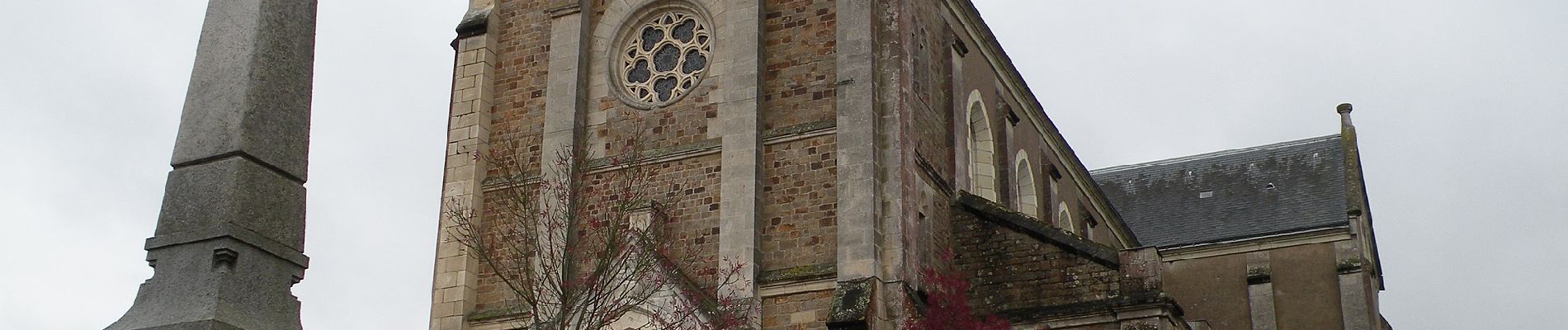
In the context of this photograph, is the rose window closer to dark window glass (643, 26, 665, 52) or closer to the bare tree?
dark window glass (643, 26, 665, 52)

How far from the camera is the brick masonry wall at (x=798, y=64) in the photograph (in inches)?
747

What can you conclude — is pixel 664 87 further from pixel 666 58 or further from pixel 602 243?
pixel 602 243

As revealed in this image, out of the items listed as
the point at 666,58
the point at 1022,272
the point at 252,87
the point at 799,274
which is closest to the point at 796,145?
the point at 799,274

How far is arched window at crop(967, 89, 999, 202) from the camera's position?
23.4 meters

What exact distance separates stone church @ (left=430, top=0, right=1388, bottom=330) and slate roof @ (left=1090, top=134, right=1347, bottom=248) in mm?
10084

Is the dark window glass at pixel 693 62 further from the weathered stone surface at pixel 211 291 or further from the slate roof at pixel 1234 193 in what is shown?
the slate roof at pixel 1234 193

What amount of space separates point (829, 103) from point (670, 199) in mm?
2055

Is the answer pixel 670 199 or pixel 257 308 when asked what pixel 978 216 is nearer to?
pixel 670 199

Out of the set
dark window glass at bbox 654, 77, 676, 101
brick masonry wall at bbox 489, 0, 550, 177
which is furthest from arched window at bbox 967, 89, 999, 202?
brick masonry wall at bbox 489, 0, 550, 177

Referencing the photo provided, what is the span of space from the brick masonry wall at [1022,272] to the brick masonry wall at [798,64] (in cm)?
260

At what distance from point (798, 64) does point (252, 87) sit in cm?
1158

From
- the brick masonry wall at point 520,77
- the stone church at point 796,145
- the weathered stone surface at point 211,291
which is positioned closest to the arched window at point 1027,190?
the stone church at point 796,145

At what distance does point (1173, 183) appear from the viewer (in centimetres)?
3581

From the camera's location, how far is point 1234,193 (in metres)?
34.0
